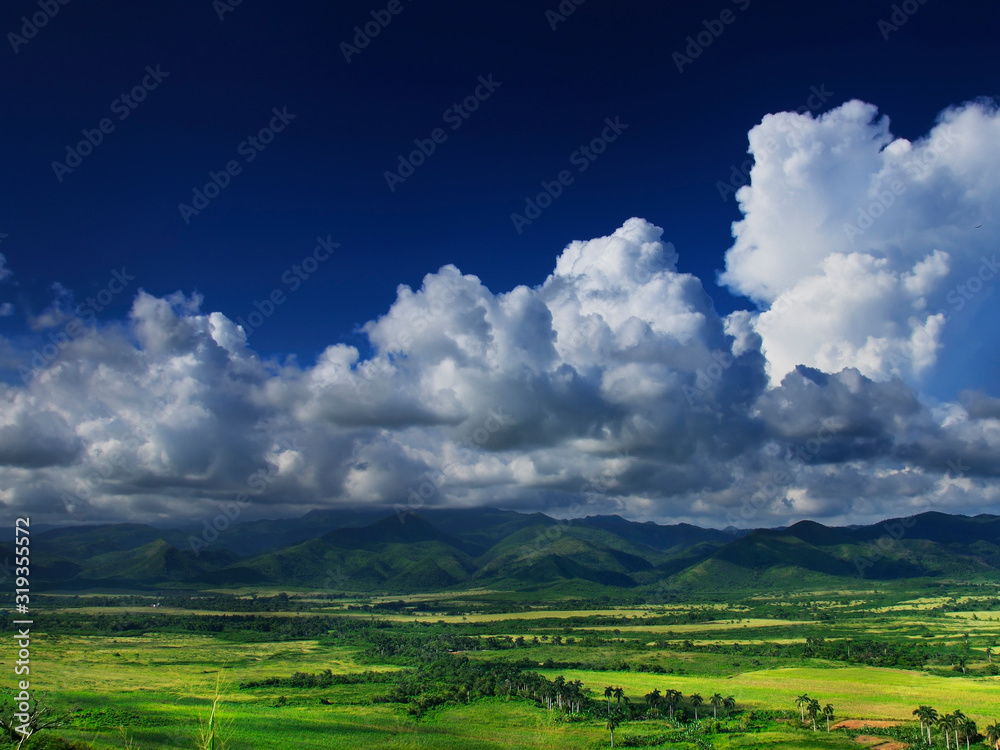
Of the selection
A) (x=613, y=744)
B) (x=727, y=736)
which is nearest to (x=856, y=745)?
(x=727, y=736)

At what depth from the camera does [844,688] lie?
114 metres

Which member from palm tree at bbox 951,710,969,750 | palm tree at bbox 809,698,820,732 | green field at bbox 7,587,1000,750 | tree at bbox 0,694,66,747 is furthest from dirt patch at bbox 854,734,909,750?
tree at bbox 0,694,66,747

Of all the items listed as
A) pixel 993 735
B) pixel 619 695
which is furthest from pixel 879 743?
pixel 619 695

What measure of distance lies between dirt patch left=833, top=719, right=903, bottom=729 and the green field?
75.8 inches

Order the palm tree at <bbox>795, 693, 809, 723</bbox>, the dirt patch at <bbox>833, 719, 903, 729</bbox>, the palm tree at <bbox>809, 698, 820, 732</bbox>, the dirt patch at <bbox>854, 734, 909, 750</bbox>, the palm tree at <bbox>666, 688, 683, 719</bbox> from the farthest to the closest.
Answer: the palm tree at <bbox>666, 688, 683, 719</bbox> < the palm tree at <bbox>795, 693, 809, 723</bbox> < the palm tree at <bbox>809, 698, 820, 732</bbox> < the dirt patch at <bbox>833, 719, 903, 729</bbox> < the dirt patch at <bbox>854, 734, 909, 750</bbox>

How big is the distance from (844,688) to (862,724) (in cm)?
3223

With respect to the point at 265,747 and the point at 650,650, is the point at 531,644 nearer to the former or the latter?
the point at 650,650

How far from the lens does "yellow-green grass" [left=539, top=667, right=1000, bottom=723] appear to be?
9600 centimetres

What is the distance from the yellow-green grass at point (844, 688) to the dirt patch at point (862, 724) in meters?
3.41

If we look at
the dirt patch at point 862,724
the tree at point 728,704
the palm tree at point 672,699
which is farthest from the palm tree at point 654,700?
the dirt patch at point 862,724

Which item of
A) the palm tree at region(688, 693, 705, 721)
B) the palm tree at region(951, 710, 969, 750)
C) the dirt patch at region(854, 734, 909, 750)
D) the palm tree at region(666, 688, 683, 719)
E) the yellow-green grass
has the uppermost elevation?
the palm tree at region(951, 710, 969, 750)

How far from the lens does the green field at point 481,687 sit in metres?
80.5

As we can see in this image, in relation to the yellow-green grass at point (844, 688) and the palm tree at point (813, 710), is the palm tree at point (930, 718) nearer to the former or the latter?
the yellow-green grass at point (844, 688)

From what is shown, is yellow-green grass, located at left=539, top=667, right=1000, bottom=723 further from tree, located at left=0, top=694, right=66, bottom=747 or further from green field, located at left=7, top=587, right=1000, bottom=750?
tree, located at left=0, top=694, right=66, bottom=747
